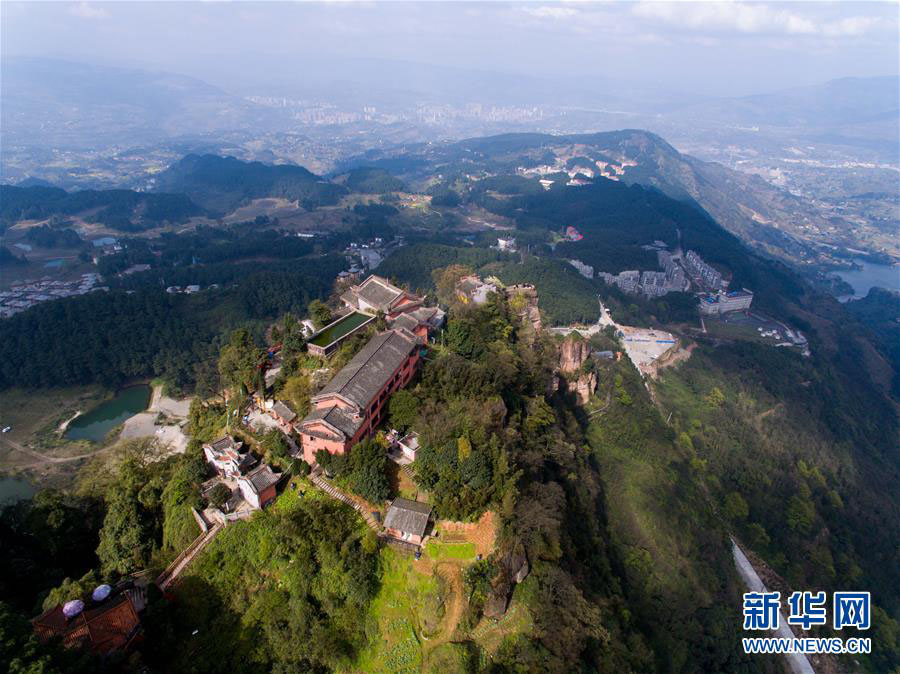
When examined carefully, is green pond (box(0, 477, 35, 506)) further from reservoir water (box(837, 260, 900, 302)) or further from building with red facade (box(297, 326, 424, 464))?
reservoir water (box(837, 260, 900, 302))

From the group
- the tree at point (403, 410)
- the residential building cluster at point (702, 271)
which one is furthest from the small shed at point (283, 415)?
the residential building cluster at point (702, 271)

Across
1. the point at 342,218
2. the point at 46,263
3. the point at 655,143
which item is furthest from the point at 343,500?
the point at 655,143

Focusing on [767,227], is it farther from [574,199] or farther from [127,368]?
[127,368]

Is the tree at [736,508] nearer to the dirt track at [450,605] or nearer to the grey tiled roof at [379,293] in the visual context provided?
the grey tiled roof at [379,293]

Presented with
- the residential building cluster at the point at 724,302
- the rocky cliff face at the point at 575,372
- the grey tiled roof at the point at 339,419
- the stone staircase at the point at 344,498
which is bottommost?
the residential building cluster at the point at 724,302

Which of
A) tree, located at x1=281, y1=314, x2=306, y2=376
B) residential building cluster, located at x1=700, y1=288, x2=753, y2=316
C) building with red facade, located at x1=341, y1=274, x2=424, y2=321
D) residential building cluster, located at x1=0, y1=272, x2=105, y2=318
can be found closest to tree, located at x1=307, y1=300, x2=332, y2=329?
tree, located at x1=281, y1=314, x2=306, y2=376

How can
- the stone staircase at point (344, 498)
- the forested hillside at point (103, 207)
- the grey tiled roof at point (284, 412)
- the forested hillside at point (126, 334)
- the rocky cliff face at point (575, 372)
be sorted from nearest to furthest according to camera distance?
the stone staircase at point (344, 498), the grey tiled roof at point (284, 412), the rocky cliff face at point (575, 372), the forested hillside at point (126, 334), the forested hillside at point (103, 207)

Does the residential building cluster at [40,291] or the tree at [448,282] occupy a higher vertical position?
the tree at [448,282]

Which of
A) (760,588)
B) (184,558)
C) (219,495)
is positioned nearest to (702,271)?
(760,588)
